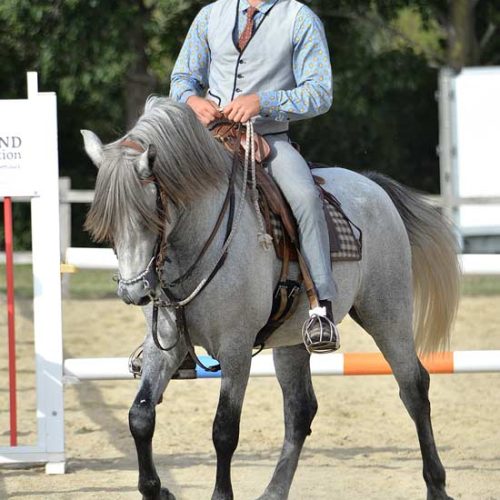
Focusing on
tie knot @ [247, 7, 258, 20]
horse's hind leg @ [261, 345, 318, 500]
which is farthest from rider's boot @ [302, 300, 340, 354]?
tie knot @ [247, 7, 258, 20]

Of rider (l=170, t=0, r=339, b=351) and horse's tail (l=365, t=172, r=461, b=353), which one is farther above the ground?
rider (l=170, t=0, r=339, b=351)

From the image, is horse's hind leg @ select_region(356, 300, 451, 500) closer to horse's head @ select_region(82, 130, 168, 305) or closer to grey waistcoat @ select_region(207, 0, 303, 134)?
grey waistcoat @ select_region(207, 0, 303, 134)

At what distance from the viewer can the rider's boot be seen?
5.18 meters

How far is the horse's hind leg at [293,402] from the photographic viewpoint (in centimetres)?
586

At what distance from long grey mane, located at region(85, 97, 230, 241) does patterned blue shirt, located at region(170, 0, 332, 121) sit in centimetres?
36

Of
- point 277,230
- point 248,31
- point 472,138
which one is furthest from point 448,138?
point 277,230

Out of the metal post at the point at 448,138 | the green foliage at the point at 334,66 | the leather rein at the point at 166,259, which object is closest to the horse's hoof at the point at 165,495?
the leather rein at the point at 166,259

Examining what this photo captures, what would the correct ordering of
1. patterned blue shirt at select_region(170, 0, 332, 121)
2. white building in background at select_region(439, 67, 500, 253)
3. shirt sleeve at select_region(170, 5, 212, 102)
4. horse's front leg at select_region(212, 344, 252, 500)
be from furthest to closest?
white building in background at select_region(439, 67, 500, 253), shirt sleeve at select_region(170, 5, 212, 102), patterned blue shirt at select_region(170, 0, 332, 121), horse's front leg at select_region(212, 344, 252, 500)

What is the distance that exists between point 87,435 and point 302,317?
2.67 metres

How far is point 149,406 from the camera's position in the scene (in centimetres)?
501

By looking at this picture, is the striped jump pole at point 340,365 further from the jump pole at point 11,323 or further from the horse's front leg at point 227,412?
the horse's front leg at point 227,412

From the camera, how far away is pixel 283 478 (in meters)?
5.81

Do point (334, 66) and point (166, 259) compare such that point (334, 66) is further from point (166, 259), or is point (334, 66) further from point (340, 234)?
point (166, 259)

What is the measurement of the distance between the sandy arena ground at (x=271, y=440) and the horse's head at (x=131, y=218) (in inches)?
74.9
